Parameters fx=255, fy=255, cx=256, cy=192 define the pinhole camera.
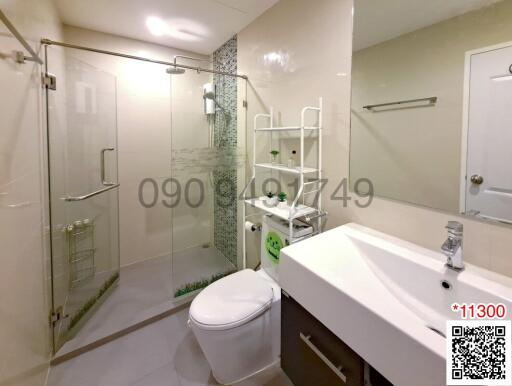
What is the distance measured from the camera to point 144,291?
228 cm

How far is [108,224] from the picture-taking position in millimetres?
2387

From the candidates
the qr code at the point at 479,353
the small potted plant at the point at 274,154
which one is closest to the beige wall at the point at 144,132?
the small potted plant at the point at 274,154

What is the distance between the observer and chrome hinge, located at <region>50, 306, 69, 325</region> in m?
1.59

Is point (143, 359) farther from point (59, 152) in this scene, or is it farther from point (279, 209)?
point (59, 152)

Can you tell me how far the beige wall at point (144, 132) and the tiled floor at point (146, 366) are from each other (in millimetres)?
719

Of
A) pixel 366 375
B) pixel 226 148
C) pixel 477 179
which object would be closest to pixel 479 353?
pixel 366 375

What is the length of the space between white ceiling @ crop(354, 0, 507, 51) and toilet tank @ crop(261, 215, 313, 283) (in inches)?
41.1

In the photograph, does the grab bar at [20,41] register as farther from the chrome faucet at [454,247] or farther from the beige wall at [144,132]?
the chrome faucet at [454,247]

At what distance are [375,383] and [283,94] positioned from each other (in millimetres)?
1669

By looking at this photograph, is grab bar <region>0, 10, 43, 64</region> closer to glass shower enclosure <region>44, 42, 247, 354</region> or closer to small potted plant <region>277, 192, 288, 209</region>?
glass shower enclosure <region>44, 42, 247, 354</region>

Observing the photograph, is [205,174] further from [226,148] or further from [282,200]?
[282,200]

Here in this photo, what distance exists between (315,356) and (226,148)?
5.65ft

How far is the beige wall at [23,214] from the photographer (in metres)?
0.89

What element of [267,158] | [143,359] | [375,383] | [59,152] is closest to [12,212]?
[59,152]
